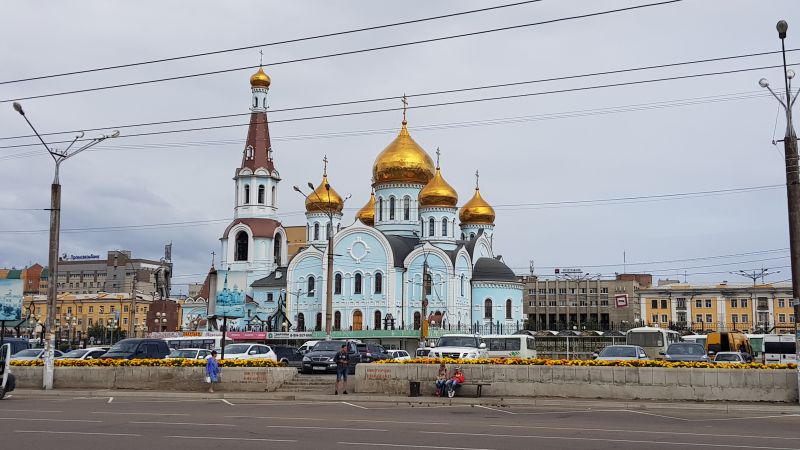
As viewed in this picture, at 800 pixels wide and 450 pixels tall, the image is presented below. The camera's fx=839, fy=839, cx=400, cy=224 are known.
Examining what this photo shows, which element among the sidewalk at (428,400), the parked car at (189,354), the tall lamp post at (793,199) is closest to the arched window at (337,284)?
the parked car at (189,354)

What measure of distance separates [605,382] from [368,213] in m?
60.2

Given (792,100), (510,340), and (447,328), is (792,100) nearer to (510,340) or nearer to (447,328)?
(510,340)

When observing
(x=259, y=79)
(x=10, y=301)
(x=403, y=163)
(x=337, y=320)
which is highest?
(x=259, y=79)

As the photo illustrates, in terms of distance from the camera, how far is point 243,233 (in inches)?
3147

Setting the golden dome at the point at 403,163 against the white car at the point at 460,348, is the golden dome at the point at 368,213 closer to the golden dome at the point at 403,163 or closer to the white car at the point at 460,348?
the golden dome at the point at 403,163

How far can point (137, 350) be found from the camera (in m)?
28.9

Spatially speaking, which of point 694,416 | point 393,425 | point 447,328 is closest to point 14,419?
point 393,425

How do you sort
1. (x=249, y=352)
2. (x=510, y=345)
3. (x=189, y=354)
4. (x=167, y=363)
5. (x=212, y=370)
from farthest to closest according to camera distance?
(x=510, y=345) < (x=249, y=352) < (x=189, y=354) < (x=167, y=363) < (x=212, y=370)

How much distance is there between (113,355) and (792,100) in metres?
22.1

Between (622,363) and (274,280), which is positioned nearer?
(622,363)

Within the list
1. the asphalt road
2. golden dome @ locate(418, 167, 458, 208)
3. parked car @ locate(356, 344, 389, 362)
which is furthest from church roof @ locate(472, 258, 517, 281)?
the asphalt road

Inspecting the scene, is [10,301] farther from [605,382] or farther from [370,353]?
[605,382]

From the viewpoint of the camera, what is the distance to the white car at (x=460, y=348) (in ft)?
104

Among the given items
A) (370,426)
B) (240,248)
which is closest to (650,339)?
(370,426)
